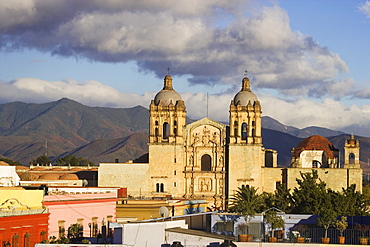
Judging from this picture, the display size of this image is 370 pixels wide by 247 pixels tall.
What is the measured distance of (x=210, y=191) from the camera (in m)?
95.5

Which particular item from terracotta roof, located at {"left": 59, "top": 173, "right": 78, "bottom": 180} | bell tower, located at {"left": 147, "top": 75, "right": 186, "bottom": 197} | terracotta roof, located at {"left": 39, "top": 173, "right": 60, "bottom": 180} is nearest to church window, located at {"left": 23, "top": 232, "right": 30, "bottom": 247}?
bell tower, located at {"left": 147, "top": 75, "right": 186, "bottom": 197}

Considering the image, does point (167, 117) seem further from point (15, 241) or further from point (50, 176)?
point (15, 241)

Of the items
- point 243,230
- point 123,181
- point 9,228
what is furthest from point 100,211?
point 123,181

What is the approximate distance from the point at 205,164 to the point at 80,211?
51126 millimetres

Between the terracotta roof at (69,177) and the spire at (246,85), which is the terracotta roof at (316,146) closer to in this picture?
the spire at (246,85)

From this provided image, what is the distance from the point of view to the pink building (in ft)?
141

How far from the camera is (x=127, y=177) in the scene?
308 feet

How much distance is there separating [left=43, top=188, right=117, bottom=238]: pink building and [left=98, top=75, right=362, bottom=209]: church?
136 feet

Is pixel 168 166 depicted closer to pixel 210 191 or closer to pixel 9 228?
pixel 210 191

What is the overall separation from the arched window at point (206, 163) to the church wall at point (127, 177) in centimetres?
682

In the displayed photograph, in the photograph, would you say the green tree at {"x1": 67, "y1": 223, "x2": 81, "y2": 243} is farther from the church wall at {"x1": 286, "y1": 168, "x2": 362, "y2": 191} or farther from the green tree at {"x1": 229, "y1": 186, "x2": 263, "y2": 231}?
the church wall at {"x1": 286, "y1": 168, "x2": 362, "y2": 191}

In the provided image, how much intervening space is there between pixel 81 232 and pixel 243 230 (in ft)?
29.7

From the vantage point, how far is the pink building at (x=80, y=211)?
4294 centimetres

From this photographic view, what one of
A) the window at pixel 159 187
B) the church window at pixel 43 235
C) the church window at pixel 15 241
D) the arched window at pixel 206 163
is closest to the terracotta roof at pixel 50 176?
the window at pixel 159 187
